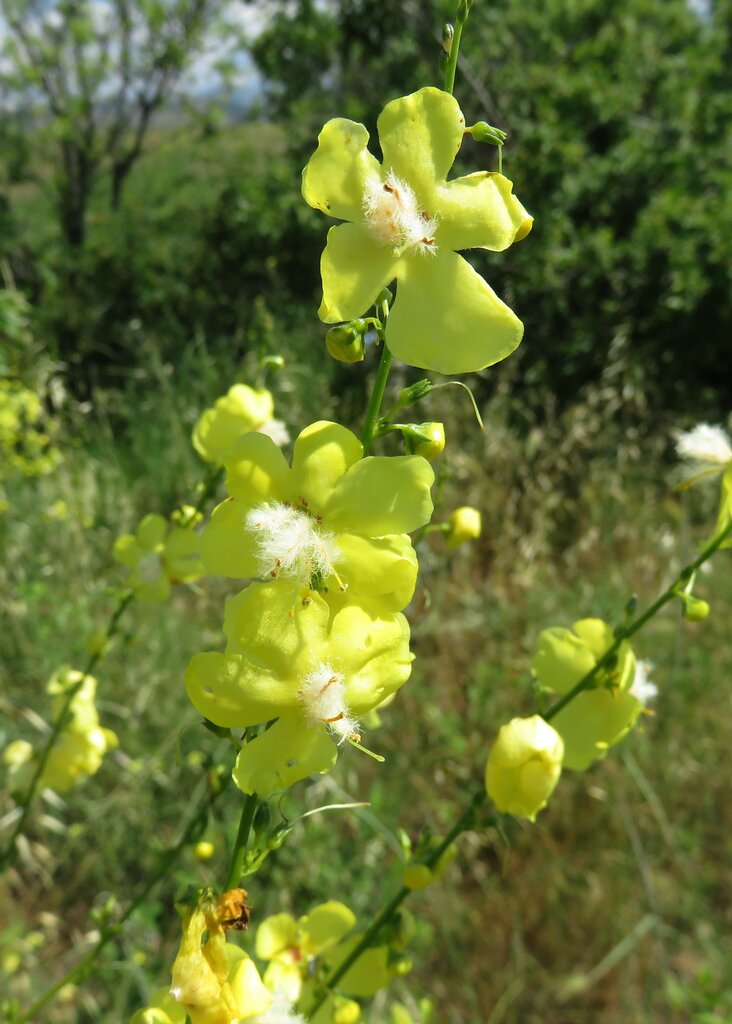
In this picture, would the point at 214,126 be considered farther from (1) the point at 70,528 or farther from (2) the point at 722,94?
(1) the point at 70,528

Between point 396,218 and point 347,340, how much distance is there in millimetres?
139

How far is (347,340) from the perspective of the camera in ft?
2.77

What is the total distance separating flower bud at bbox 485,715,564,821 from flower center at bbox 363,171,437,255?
2.00ft

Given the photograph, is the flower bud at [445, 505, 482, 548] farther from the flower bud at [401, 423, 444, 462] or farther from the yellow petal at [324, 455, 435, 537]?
the yellow petal at [324, 455, 435, 537]

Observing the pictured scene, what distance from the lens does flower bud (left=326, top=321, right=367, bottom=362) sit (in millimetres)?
843

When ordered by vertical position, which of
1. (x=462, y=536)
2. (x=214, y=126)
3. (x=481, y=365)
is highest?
(x=481, y=365)

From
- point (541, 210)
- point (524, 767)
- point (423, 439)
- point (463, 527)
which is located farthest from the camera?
point (541, 210)

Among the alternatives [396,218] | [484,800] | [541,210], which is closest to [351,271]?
Answer: [396,218]

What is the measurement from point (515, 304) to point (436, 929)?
190 inches

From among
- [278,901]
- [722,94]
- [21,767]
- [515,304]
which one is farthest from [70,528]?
[722,94]

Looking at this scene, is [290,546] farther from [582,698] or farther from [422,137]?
[582,698]

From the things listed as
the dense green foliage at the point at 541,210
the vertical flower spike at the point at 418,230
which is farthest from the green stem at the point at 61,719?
the dense green foliage at the point at 541,210

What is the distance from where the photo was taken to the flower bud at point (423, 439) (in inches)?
34.7

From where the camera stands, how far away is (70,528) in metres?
3.83
